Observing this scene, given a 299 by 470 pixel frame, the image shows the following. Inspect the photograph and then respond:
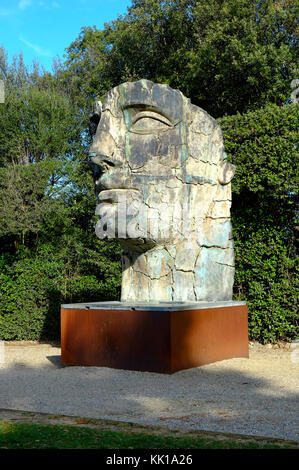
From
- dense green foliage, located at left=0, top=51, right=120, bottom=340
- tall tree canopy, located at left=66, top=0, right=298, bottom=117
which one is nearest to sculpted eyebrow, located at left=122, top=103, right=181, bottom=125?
dense green foliage, located at left=0, top=51, right=120, bottom=340

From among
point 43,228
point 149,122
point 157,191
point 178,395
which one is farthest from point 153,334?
point 43,228

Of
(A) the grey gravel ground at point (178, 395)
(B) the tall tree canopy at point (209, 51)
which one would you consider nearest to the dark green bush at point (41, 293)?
(A) the grey gravel ground at point (178, 395)

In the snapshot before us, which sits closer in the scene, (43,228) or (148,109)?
(148,109)

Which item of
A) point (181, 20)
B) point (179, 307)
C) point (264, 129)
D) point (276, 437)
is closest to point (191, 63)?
point (181, 20)

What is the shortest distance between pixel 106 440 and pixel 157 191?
392cm

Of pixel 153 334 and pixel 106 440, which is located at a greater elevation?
pixel 153 334

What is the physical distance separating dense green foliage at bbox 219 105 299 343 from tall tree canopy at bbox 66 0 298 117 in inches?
199

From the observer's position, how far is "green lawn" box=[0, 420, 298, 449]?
11.0 feet

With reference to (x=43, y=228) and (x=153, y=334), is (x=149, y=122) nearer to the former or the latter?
(x=153, y=334)

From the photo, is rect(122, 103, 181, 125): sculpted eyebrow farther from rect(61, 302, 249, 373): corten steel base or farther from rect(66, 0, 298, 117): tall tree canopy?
rect(66, 0, 298, 117): tall tree canopy

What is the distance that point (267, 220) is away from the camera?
9422 millimetres

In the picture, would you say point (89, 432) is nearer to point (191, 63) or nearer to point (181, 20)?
point (191, 63)
